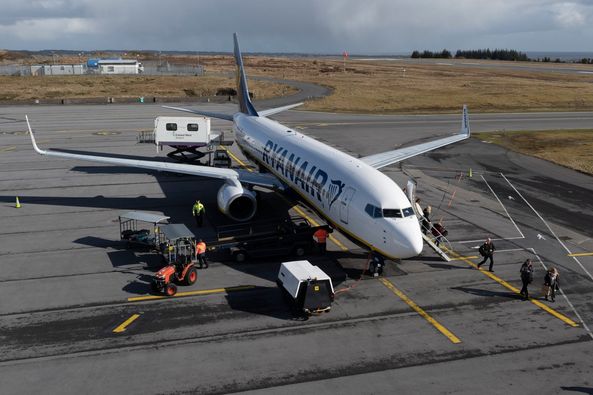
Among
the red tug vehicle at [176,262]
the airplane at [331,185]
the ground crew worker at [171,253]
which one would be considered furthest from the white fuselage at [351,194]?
the ground crew worker at [171,253]

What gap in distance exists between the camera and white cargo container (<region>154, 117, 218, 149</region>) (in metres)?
49.7

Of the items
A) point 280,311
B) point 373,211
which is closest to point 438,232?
point 373,211

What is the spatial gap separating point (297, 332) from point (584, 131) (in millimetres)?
71720

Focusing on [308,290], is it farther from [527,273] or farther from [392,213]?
[527,273]

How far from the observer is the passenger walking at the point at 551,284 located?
23.9 m

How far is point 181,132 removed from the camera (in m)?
50.2

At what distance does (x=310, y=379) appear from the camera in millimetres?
17703

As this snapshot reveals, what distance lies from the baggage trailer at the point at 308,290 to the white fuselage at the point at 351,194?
3.70 meters

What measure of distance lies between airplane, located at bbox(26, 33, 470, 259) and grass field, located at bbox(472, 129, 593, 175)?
21.7m

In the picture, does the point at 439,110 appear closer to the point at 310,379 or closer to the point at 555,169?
the point at 555,169

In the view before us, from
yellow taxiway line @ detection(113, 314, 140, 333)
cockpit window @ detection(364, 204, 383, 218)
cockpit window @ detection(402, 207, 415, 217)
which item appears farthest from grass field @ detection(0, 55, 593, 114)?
yellow taxiway line @ detection(113, 314, 140, 333)

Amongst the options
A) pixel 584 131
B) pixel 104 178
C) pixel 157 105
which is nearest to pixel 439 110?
pixel 584 131

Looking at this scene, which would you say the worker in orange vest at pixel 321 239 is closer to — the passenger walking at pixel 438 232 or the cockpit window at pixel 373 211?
the cockpit window at pixel 373 211

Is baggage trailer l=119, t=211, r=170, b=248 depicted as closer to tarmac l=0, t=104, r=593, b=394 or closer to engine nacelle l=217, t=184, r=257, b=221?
tarmac l=0, t=104, r=593, b=394
